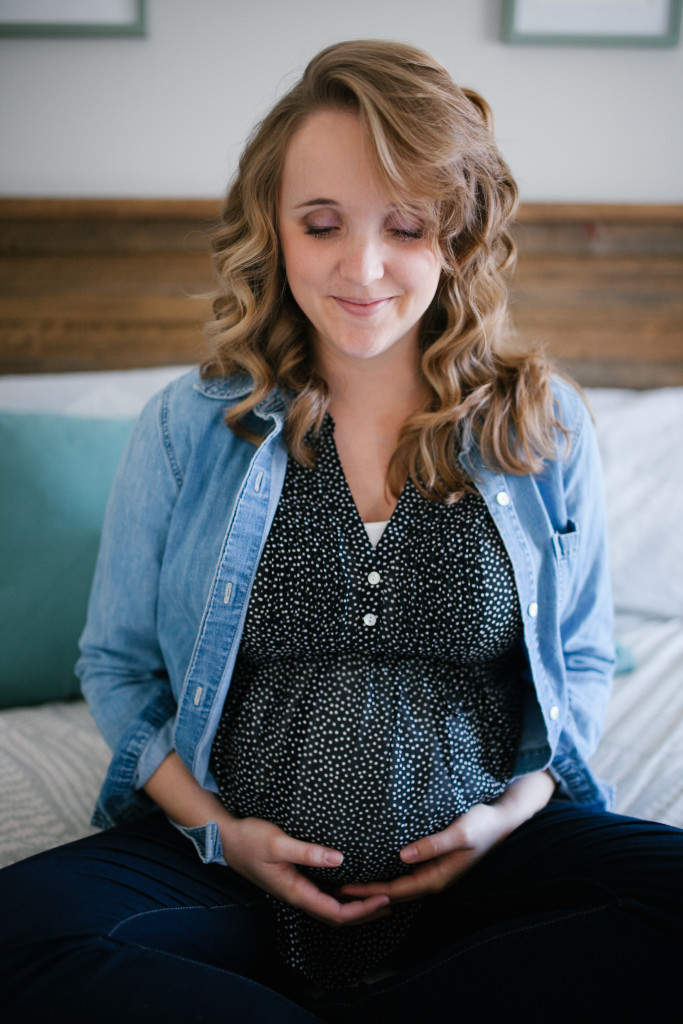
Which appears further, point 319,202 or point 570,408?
point 570,408

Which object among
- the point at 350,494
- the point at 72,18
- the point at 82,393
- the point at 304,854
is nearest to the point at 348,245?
the point at 350,494

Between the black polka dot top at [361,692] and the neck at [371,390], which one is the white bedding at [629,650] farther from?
the neck at [371,390]

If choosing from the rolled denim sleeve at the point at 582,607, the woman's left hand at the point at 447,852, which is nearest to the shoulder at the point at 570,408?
the rolled denim sleeve at the point at 582,607

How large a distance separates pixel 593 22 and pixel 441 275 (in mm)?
985

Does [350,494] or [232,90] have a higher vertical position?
[232,90]

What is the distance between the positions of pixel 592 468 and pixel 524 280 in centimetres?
80

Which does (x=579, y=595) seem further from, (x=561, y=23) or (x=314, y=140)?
(x=561, y=23)

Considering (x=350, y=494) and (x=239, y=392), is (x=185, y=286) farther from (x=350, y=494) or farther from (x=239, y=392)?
(x=350, y=494)

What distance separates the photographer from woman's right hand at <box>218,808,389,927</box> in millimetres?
890

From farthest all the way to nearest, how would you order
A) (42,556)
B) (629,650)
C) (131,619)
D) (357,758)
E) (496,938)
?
(629,650), (42,556), (131,619), (357,758), (496,938)

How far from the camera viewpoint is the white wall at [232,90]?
161cm

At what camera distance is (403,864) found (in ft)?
3.03

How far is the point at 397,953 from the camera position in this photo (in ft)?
3.13

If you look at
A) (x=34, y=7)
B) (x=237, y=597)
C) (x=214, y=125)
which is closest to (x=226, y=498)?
(x=237, y=597)
